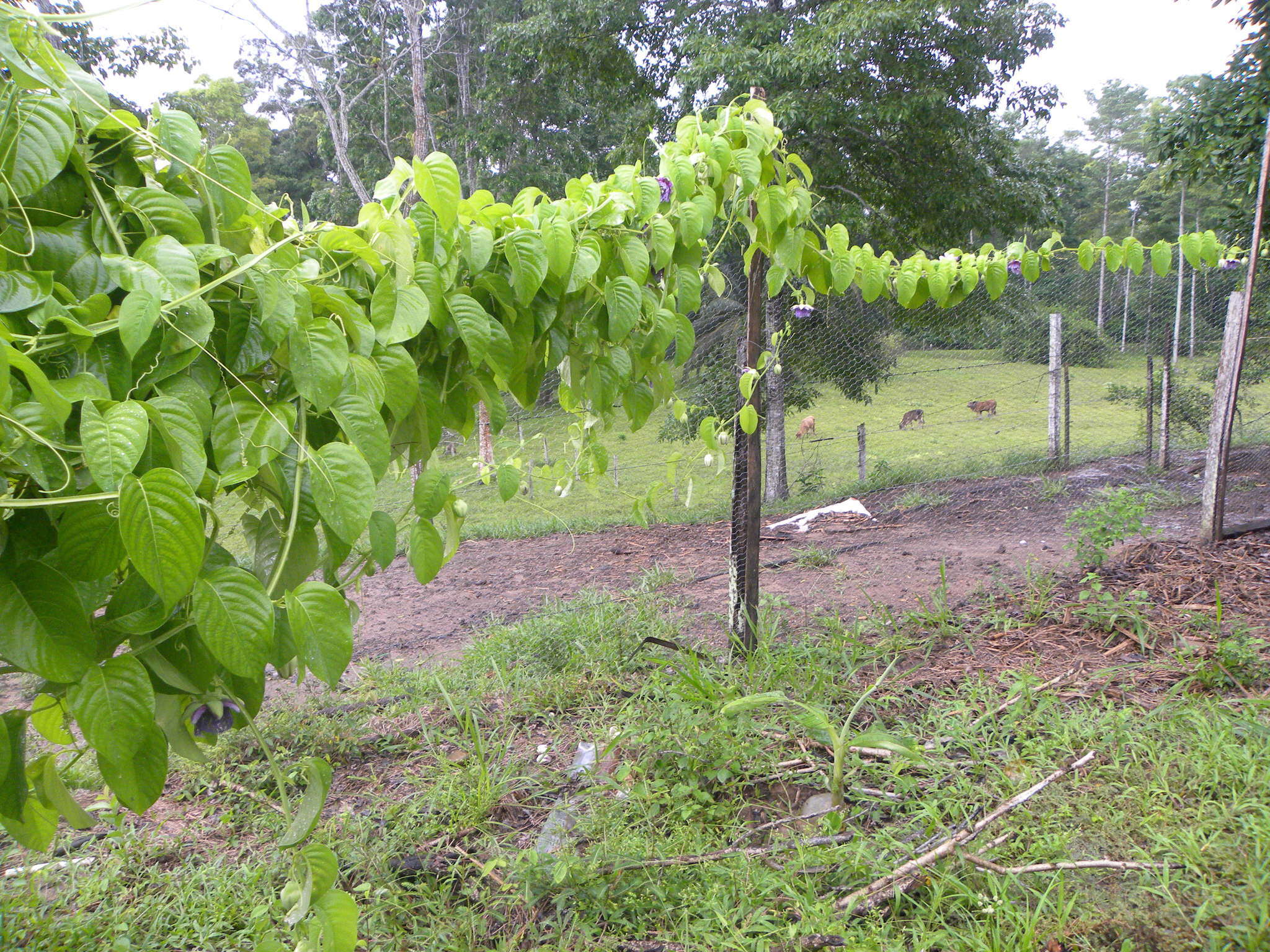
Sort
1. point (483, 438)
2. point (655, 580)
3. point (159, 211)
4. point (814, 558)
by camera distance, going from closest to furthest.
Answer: point (159, 211) < point (655, 580) < point (814, 558) < point (483, 438)

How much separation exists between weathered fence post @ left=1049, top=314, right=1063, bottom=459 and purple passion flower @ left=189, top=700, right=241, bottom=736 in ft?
20.1

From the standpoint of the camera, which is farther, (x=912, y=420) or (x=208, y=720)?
(x=912, y=420)

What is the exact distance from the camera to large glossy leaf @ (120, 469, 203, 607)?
601 millimetres

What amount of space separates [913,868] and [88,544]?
1.50 metres

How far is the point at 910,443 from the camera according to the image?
23.2 ft

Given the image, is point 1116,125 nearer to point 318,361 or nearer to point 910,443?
point 910,443

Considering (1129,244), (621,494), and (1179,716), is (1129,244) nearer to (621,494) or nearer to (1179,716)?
(1179,716)

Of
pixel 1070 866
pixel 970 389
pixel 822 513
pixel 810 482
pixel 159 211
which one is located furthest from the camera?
pixel 810 482

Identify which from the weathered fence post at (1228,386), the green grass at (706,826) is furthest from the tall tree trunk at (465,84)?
the green grass at (706,826)

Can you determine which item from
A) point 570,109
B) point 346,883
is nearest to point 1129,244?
point 346,883

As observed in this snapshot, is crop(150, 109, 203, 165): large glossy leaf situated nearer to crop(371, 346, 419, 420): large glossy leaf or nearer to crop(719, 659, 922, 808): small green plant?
Result: crop(371, 346, 419, 420): large glossy leaf

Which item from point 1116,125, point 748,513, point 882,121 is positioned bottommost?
point 748,513

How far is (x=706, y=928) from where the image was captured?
1.43m

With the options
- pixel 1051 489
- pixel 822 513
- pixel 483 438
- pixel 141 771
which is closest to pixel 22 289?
pixel 141 771
